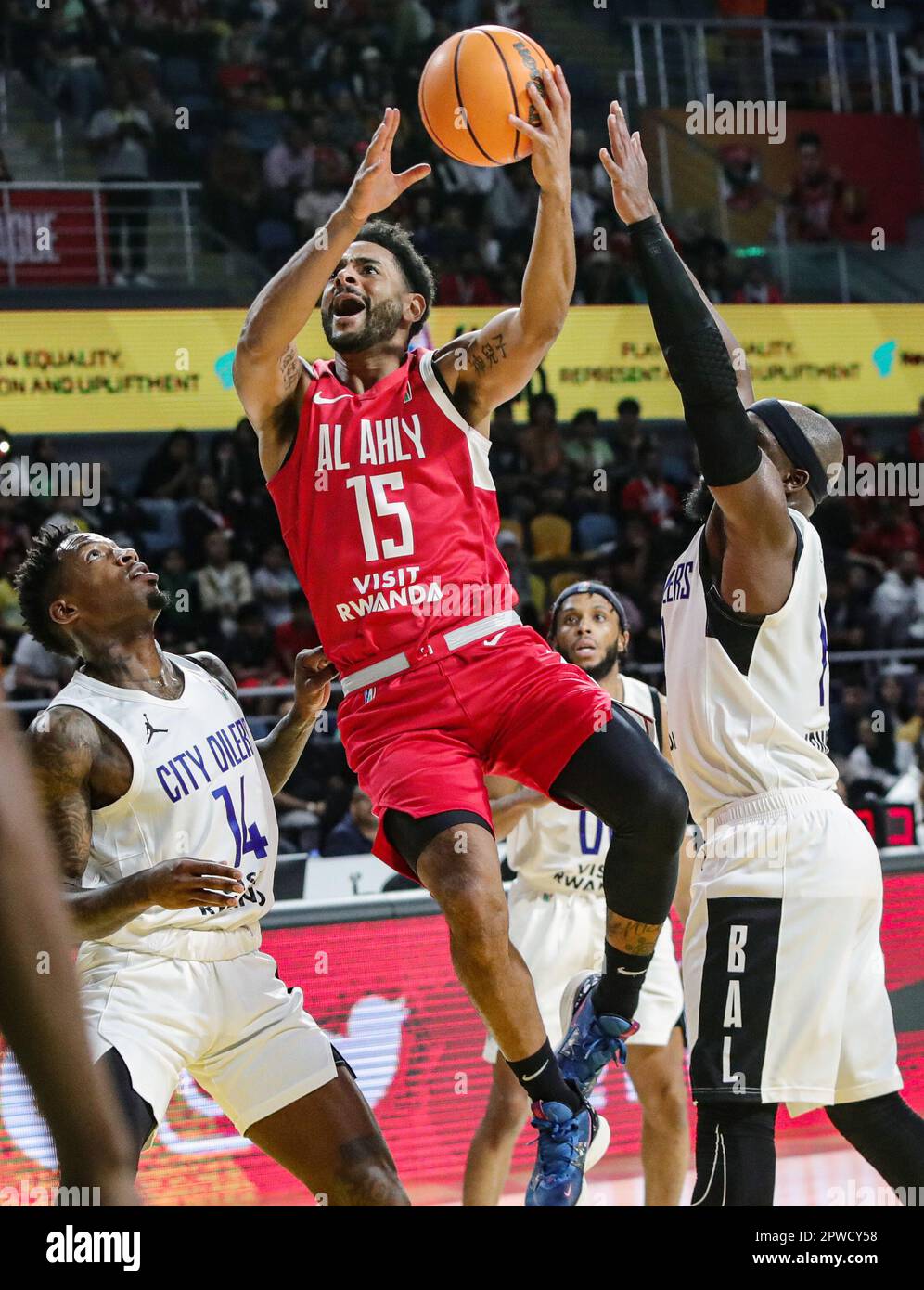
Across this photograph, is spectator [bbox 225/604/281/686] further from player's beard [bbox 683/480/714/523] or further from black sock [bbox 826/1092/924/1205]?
black sock [bbox 826/1092/924/1205]

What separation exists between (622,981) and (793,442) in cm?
149

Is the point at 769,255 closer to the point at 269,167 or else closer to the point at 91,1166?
the point at 269,167

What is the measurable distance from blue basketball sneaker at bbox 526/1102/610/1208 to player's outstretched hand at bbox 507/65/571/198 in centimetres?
237

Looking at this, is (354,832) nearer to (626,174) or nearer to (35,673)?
(35,673)

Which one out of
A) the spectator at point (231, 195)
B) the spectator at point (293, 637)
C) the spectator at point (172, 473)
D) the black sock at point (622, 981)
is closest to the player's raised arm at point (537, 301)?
the black sock at point (622, 981)

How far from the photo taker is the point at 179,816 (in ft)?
14.0

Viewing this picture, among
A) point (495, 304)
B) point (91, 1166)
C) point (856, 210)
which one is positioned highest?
point (856, 210)

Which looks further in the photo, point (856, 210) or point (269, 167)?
point (856, 210)

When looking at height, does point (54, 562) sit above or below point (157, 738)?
above

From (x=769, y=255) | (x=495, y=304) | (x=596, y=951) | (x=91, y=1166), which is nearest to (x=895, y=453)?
(x=769, y=255)

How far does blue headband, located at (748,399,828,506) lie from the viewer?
4195 mm
